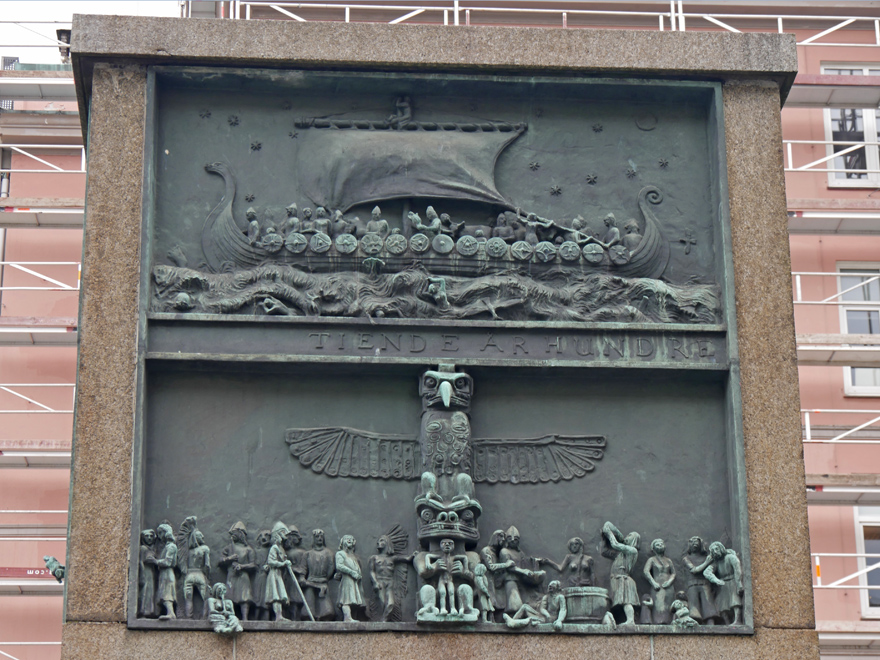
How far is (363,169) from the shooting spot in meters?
19.6

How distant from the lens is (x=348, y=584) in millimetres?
18016

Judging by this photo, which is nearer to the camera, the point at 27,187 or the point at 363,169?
the point at 363,169

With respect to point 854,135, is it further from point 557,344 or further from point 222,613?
point 222,613

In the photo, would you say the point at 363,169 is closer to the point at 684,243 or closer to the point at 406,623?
the point at 684,243

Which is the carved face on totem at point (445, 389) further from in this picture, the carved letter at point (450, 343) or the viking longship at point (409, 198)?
the viking longship at point (409, 198)

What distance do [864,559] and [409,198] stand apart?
10.3 meters

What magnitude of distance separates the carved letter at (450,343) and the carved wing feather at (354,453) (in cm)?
92

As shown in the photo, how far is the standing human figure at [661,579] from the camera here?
18.1 meters

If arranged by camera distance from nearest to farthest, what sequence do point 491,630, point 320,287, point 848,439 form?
point 491,630
point 320,287
point 848,439

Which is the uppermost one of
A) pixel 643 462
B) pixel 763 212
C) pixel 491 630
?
pixel 763 212

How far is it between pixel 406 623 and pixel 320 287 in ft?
11.1

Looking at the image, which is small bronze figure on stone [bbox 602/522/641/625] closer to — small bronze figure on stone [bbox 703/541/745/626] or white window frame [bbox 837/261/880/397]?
small bronze figure on stone [bbox 703/541/745/626]

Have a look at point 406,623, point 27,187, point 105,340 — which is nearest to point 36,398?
point 27,187

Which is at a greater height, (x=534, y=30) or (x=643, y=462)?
(x=534, y=30)
